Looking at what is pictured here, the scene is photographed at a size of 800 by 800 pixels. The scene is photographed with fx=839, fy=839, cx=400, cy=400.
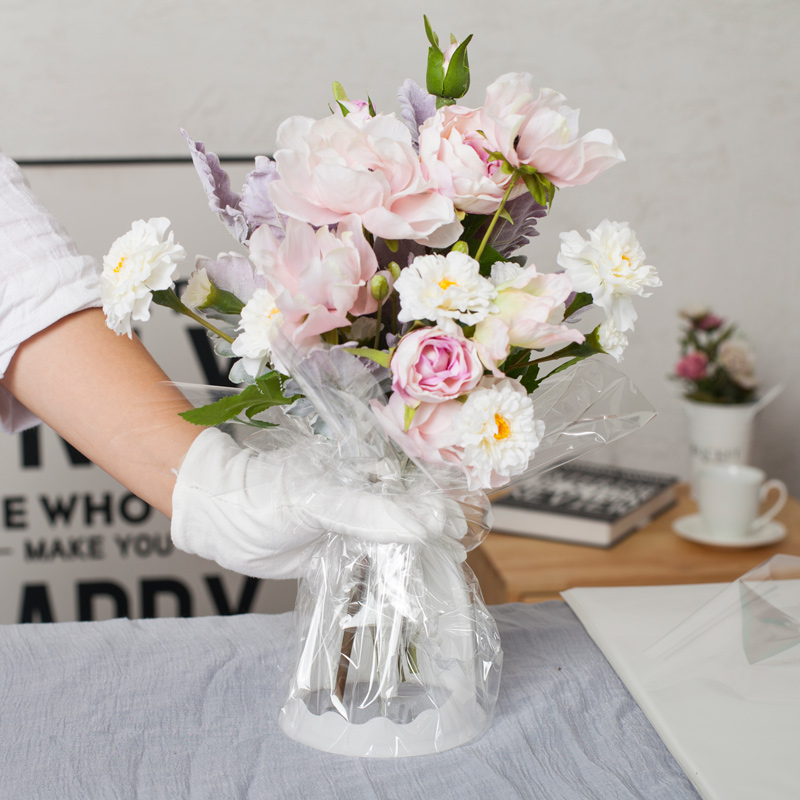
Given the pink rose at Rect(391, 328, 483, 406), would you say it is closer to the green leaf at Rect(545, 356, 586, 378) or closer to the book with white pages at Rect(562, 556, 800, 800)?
the green leaf at Rect(545, 356, 586, 378)

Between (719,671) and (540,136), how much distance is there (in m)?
0.37

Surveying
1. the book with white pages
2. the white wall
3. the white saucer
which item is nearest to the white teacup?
the white saucer

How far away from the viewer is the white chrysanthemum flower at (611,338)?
49cm

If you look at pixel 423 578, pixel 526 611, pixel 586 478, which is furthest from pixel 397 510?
pixel 586 478

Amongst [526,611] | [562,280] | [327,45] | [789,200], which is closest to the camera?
[562,280]

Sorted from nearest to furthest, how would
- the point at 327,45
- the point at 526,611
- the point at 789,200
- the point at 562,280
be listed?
the point at 562,280, the point at 526,611, the point at 327,45, the point at 789,200

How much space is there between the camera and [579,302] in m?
0.50

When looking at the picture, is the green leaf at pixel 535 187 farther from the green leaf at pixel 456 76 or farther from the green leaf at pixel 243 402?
the green leaf at pixel 243 402

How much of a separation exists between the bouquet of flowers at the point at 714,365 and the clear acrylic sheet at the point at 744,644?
879mm

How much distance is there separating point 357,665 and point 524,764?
0.12m

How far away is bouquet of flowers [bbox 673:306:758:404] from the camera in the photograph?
1.49m

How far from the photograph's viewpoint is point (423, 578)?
54 cm

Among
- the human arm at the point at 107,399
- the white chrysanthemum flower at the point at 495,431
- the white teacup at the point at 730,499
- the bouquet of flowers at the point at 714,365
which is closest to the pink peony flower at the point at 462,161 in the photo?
the white chrysanthemum flower at the point at 495,431

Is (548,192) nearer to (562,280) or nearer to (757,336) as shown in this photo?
(562,280)
